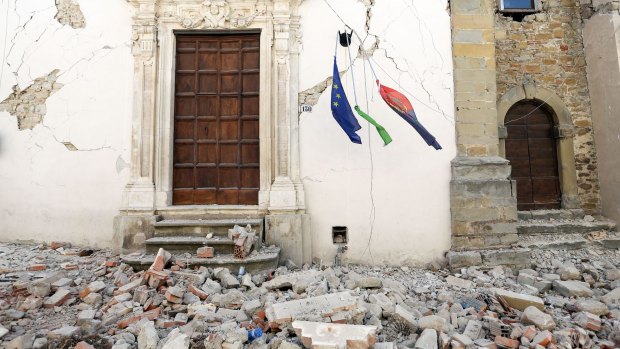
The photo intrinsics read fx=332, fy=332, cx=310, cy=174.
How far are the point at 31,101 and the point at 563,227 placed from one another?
8.73 metres

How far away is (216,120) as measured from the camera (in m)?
4.97

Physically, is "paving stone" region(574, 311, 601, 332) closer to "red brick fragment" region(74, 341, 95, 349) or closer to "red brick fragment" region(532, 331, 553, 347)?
"red brick fragment" region(532, 331, 553, 347)

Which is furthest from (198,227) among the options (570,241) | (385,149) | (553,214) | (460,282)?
(553,214)

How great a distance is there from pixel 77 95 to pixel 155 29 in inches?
59.5

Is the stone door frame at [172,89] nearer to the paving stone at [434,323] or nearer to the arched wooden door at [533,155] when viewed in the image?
the paving stone at [434,323]

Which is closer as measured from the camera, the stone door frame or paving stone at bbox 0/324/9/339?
paving stone at bbox 0/324/9/339

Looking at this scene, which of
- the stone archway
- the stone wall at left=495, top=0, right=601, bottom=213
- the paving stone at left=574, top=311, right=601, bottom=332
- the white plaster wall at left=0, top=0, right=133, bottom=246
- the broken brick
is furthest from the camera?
the stone wall at left=495, top=0, right=601, bottom=213

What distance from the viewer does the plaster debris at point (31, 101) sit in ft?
16.1

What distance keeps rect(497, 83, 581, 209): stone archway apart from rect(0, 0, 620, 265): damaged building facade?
5.38ft

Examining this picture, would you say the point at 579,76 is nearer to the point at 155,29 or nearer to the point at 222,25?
the point at 222,25

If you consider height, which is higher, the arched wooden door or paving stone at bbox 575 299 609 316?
the arched wooden door

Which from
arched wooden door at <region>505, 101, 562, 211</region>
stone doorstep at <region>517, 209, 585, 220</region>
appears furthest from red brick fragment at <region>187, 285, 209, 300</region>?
arched wooden door at <region>505, 101, 562, 211</region>

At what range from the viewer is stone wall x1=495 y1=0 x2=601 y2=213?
628 cm

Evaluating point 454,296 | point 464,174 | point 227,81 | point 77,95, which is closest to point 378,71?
point 464,174
